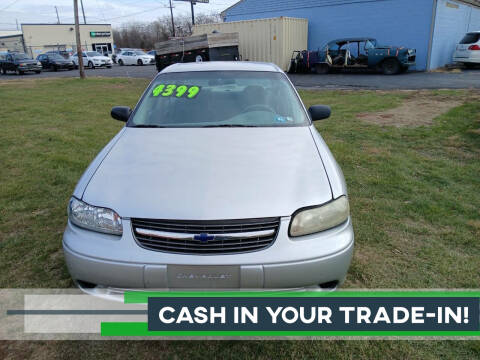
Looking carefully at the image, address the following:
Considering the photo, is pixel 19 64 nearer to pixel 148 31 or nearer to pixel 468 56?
pixel 468 56

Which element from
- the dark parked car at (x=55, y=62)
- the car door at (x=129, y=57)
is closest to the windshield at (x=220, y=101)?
the dark parked car at (x=55, y=62)

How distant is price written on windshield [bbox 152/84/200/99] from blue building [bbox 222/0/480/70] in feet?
60.5

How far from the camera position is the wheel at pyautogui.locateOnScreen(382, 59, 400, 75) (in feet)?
54.3

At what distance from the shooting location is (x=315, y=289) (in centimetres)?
200

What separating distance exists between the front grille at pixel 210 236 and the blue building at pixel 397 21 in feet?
64.8

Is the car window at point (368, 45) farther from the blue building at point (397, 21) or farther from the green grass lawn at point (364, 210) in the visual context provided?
the green grass lawn at point (364, 210)

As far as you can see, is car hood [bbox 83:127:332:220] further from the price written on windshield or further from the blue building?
the blue building

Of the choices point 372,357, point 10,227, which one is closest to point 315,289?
point 372,357

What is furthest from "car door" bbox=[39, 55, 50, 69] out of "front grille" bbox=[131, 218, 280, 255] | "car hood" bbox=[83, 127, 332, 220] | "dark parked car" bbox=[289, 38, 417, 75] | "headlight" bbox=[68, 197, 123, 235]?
"front grille" bbox=[131, 218, 280, 255]

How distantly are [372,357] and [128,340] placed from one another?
1419 mm

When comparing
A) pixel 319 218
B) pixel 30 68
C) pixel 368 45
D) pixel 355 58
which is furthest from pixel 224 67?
pixel 30 68

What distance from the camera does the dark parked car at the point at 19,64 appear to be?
25.2 meters

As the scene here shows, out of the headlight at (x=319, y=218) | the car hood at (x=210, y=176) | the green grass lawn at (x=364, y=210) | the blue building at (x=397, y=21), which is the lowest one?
the green grass lawn at (x=364, y=210)

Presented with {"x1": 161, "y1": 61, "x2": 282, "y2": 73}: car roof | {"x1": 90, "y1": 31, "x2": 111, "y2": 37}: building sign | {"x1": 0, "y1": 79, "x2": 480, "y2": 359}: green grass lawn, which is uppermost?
{"x1": 90, "y1": 31, "x2": 111, "y2": 37}: building sign
